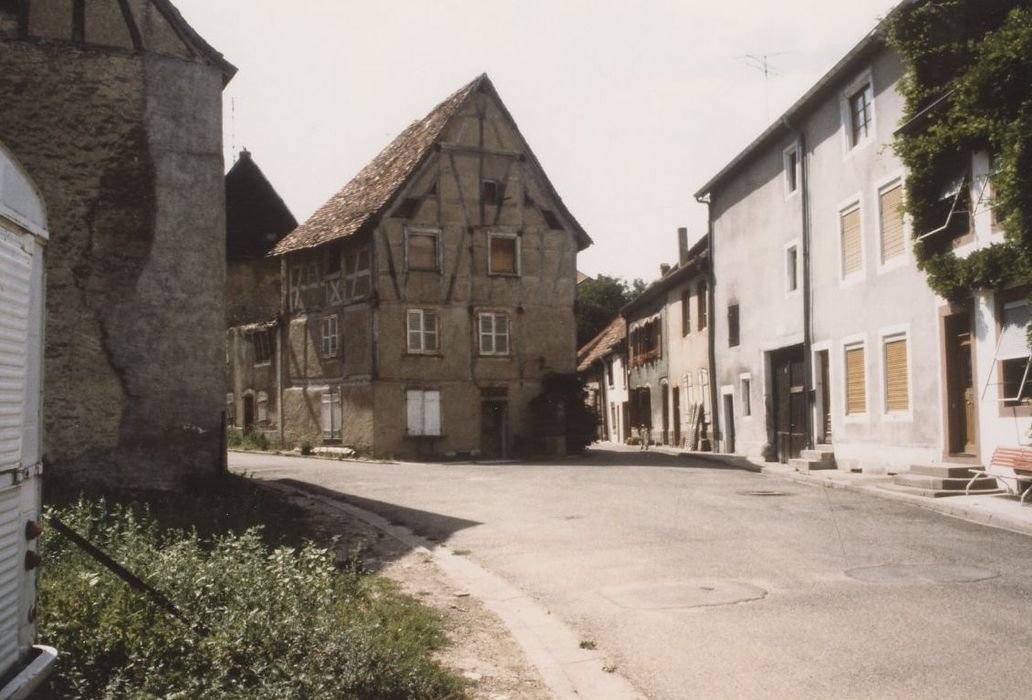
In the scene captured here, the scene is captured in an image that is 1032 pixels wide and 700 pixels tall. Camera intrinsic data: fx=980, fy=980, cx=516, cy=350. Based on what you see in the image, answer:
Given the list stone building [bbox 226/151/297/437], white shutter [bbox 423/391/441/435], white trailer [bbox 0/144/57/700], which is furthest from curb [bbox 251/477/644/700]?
stone building [bbox 226/151/297/437]

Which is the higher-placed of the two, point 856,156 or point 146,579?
point 856,156

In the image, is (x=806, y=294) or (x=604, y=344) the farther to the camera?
(x=604, y=344)

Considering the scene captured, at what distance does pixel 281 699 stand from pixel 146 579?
2.35m

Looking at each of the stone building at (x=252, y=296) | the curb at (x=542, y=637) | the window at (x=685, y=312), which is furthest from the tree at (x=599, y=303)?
the curb at (x=542, y=637)

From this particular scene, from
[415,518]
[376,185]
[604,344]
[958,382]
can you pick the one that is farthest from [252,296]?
[958,382]

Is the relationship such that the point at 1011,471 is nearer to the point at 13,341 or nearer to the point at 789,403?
the point at 789,403

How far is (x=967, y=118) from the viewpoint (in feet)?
49.5

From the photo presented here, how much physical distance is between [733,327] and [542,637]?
71.9 feet

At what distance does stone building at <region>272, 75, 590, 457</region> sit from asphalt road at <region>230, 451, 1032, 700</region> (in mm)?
13049

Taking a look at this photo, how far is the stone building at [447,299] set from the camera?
93.9 feet

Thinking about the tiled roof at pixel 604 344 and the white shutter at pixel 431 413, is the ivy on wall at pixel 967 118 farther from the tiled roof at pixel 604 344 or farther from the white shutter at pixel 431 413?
the tiled roof at pixel 604 344

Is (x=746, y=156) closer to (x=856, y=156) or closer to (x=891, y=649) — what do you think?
(x=856, y=156)

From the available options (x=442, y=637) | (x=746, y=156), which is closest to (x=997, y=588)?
(x=442, y=637)

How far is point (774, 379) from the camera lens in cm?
2470
